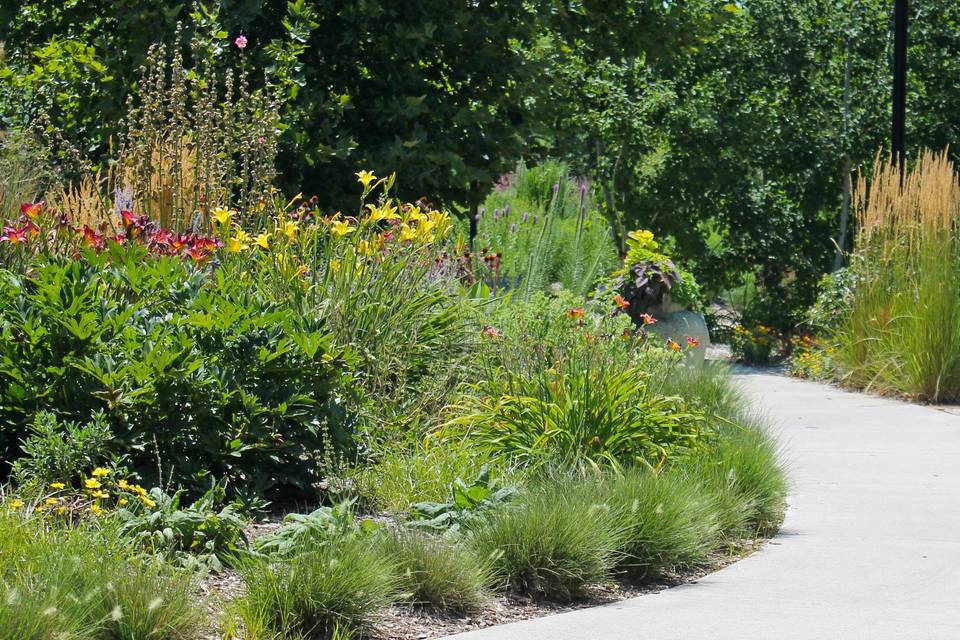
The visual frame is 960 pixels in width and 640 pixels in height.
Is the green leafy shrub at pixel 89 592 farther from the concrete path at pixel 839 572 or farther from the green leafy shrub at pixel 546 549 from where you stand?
the green leafy shrub at pixel 546 549

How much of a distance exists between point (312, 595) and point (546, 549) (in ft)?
3.46

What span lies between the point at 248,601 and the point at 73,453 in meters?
1.28

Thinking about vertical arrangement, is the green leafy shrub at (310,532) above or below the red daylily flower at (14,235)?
below

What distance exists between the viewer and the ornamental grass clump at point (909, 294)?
10.4 m

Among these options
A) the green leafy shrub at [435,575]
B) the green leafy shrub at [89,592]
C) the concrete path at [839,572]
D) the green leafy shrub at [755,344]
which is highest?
the green leafy shrub at [89,592]

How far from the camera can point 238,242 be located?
638 cm

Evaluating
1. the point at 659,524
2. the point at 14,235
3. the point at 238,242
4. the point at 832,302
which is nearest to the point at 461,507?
the point at 659,524

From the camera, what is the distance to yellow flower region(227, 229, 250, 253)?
249 inches

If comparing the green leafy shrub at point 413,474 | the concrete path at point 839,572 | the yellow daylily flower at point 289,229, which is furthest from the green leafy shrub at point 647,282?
the green leafy shrub at point 413,474

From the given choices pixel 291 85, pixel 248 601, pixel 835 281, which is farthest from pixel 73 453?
pixel 835 281

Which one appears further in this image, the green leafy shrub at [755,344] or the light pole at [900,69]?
the green leafy shrub at [755,344]

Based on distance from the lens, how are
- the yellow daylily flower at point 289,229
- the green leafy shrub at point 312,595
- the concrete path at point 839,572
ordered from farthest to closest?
1. the yellow daylily flower at point 289,229
2. the concrete path at point 839,572
3. the green leafy shrub at point 312,595

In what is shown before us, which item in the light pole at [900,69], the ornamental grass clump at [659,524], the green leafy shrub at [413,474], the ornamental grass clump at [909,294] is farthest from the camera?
the light pole at [900,69]

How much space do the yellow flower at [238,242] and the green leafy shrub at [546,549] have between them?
7.79ft
